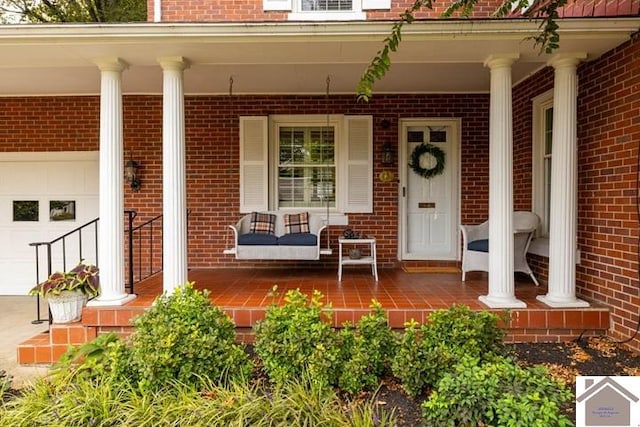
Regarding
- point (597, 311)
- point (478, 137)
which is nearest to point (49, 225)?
point (478, 137)

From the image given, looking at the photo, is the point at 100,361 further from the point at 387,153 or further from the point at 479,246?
the point at 387,153

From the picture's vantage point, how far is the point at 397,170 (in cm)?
605

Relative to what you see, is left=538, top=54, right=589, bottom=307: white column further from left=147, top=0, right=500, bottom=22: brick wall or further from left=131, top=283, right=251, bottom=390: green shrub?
left=131, top=283, right=251, bottom=390: green shrub

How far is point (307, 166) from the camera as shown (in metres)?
6.18

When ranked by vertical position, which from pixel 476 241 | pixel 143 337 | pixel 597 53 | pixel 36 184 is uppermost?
pixel 597 53

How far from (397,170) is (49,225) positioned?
500 cm

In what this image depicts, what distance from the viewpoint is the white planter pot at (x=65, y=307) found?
3.78 m

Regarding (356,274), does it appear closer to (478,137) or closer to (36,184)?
(478,137)

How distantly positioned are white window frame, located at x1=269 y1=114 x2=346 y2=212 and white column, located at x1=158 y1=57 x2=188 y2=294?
87.3 inches

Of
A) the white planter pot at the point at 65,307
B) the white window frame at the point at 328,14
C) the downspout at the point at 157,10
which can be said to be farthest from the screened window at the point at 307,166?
the white planter pot at the point at 65,307

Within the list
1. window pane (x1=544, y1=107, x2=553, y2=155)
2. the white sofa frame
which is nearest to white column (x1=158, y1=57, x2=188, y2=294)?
the white sofa frame

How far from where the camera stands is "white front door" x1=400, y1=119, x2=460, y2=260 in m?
6.07

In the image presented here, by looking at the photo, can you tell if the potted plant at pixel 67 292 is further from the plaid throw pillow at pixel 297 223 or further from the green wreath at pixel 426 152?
the green wreath at pixel 426 152

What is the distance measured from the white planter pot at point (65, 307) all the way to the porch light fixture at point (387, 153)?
4.02 metres
